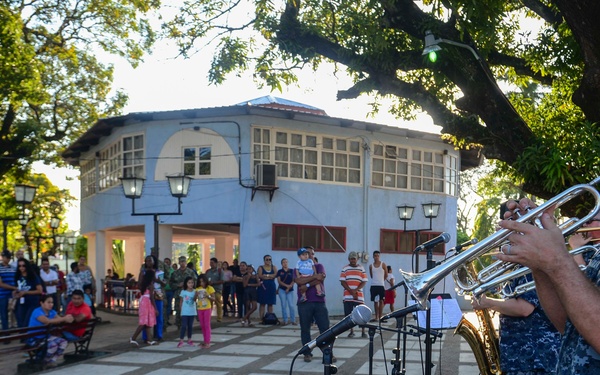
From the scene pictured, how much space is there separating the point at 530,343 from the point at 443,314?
2.56m

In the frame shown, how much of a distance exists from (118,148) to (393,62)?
18347 mm

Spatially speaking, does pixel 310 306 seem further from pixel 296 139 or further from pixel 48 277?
pixel 296 139

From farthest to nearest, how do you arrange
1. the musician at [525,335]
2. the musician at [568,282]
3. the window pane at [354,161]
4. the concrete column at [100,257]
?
the concrete column at [100,257] → the window pane at [354,161] → the musician at [525,335] → the musician at [568,282]

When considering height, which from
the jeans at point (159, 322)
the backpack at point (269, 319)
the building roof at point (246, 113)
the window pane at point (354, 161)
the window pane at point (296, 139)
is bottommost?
the backpack at point (269, 319)

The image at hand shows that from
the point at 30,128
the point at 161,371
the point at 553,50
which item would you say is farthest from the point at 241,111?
the point at 553,50

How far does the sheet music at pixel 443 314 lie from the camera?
26.8ft

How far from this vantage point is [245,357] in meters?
13.1

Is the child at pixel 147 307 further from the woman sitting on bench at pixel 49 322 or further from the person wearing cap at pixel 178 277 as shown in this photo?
the woman sitting on bench at pixel 49 322

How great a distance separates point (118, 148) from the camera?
26.9 metres

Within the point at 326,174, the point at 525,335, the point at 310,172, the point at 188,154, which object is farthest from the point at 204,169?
the point at 525,335

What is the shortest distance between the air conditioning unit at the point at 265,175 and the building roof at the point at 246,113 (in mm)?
1792

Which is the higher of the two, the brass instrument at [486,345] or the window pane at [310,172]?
the window pane at [310,172]

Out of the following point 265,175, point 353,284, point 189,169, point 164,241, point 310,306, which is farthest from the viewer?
point 164,241

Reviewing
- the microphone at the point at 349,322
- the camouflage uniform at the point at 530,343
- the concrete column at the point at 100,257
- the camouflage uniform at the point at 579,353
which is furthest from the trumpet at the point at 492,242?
the concrete column at the point at 100,257
